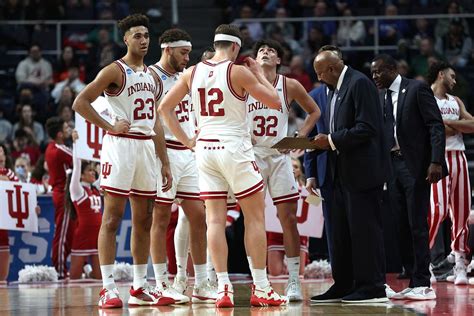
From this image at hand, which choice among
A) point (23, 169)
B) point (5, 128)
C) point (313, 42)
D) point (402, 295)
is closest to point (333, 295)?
point (402, 295)

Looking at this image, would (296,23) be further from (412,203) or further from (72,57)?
(412,203)

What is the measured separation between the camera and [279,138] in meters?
10.7

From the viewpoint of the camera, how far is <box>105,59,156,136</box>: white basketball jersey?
9648mm

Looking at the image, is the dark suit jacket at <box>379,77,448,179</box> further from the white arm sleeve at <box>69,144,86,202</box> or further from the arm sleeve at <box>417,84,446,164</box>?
the white arm sleeve at <box>69,144,86,202</box>

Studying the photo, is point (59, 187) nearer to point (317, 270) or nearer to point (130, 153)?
point (317, 270)

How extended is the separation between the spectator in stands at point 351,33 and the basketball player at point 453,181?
7883 mm

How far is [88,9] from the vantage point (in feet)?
71.5

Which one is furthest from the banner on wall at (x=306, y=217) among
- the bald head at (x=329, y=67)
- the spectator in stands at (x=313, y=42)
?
the spectator in stands at (x=313, y=42)

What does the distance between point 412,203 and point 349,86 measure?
3.92 ft

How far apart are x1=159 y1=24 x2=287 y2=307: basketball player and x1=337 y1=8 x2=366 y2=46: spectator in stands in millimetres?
10884

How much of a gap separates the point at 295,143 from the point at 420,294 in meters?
1.69

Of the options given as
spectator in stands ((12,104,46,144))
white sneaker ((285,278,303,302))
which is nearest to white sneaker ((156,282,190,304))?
white sneaker ((285,278,303,302))

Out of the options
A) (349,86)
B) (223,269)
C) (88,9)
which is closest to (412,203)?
(349,86)

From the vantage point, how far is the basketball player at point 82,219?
45.1ft
